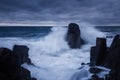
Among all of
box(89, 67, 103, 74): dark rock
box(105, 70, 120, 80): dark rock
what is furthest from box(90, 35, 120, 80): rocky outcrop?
box(105, 70, 120, 80): dark rock

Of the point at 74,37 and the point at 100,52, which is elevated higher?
the point at 74,37

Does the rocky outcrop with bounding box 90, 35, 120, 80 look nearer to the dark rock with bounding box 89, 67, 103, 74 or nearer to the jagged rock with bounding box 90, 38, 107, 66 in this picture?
the jagged rock with bounding box 90, 38, 107, 66

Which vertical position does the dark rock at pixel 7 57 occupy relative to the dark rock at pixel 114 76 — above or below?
above

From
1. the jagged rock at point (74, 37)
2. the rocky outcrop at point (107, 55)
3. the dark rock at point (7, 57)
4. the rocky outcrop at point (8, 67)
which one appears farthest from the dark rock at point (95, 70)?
the jagged rock at point (74, 37)

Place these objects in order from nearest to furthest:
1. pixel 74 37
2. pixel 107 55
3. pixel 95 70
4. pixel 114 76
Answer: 1. pixel 114 76
2. pixel 95 70
3. pixel 107 55
4. pixel 74 37

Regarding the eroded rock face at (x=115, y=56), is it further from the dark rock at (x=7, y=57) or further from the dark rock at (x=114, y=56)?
the dark rock at (x=7, y=57)

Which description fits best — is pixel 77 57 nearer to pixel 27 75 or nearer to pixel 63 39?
pixel 63 39

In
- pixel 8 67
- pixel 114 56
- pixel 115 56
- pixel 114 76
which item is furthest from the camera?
pixel 114 56

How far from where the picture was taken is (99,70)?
35.7ft

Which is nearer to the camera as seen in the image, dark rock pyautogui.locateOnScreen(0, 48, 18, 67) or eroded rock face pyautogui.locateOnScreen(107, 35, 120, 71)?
dark rock pyautogui.locateOnScreen(0, 48, 18, 67)

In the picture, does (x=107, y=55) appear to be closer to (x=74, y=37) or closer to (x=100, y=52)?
(x=100, y=52)

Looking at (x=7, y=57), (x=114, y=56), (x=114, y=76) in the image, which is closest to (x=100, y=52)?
(x=114, y=56)

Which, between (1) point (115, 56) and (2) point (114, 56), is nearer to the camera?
(1) point (115, 56)

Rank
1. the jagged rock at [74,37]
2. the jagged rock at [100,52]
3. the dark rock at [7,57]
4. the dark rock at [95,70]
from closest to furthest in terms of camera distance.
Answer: the dark rock at [7,57] → the dark rock at [95,70] → the jagged rock at [100,52] → the jagged rock at [74,37]
